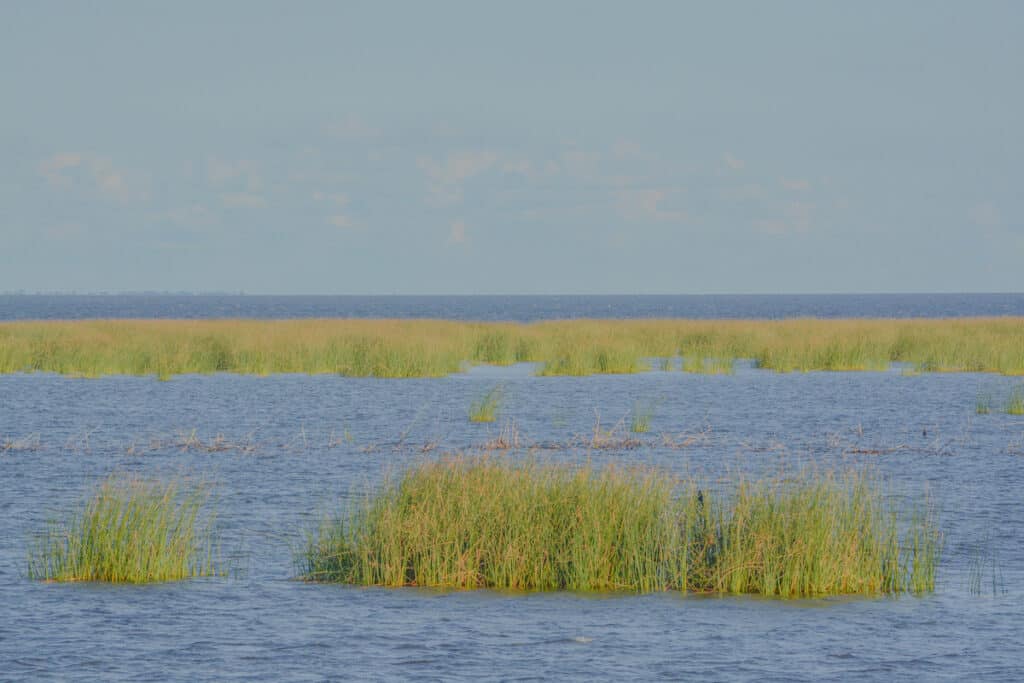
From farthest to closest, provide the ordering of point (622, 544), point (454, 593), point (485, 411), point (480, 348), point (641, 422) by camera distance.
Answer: point (480, 348) → point (485, 411) → point (641, 422) → point (622, 544) → point (454, 593)

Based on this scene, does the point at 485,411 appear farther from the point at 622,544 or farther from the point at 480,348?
the point at 480,348

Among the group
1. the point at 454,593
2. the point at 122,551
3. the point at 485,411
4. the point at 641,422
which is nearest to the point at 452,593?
the point at 454,593

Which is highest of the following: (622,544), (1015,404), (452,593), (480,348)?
(480,348)

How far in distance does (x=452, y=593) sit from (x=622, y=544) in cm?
207

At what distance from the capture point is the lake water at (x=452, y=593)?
41.8ft

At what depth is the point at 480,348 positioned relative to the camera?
5775 cm

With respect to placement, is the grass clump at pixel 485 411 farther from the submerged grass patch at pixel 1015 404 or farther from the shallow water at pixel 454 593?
the submerged grass patch at pixel 1015 404

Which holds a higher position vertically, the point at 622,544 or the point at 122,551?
the point at 622,544

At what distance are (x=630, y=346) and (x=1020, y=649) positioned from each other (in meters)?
39.7

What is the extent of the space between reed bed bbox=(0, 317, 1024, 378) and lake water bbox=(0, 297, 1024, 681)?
11.0 metres

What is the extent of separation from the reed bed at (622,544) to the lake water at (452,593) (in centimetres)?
33

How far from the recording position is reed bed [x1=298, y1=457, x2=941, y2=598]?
15.2 meters

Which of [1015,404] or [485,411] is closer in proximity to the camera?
[485,411]

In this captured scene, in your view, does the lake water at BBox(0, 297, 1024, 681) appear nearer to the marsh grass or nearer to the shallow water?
the shallow water
